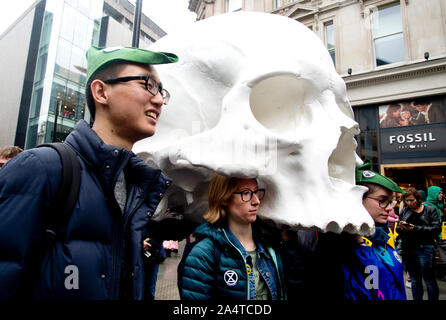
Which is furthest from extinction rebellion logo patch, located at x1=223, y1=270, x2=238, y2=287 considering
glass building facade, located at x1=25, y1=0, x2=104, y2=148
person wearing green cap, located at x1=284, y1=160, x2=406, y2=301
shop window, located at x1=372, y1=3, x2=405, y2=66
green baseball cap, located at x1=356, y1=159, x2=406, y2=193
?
glass building facade, located at x1=25, y1=0, x2=104, y2=148

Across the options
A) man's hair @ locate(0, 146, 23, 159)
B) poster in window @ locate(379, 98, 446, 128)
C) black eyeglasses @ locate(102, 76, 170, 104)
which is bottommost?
black eyeglasses @ locate(102, 76, 170, 104)

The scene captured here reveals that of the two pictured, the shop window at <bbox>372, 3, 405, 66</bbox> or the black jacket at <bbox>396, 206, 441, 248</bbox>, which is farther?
the shop window at <bbox>372, 3, 405, 66</bbox>

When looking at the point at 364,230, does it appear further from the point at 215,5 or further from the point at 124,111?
the point at 215,5

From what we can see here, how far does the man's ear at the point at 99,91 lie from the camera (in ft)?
4.20

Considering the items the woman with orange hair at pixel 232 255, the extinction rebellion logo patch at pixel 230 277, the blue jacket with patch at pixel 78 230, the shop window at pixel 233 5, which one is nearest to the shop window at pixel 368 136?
the shop window at pixel 233 5

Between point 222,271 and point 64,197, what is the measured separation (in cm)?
83

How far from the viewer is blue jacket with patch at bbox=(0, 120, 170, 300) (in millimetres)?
857

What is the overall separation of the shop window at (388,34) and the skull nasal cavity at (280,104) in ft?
29.6

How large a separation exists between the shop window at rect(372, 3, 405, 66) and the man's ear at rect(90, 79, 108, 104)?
10.0 metres

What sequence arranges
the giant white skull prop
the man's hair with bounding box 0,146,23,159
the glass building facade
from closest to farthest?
1. the giant white skull prop
2. the man's hair with bounding box 0,146,23,159
3. the glass building facade

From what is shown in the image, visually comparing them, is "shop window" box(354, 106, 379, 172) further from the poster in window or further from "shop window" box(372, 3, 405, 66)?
"shop window" box(372, 3, 405, 66)

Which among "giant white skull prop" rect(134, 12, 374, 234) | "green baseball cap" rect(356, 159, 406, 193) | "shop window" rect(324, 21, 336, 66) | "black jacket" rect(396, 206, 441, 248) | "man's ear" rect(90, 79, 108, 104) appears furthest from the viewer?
"shop window" rect(324, 21, 336, 66)

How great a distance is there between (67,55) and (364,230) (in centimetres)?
1354
